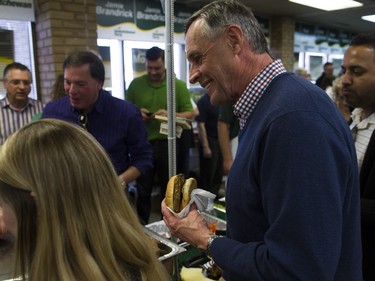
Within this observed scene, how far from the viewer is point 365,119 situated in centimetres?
157

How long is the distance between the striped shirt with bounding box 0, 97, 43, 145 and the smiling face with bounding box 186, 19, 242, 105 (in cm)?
241

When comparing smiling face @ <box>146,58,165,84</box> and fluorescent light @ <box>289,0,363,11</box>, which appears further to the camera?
fluorescent light @ <box>289,0,363,11</box>

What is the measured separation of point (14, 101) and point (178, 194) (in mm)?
2361

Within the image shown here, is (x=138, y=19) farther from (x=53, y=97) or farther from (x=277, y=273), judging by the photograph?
(x=277, y=273)

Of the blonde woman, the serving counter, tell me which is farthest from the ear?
the serving counter

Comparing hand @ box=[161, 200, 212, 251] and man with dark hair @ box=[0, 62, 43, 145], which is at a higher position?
man with dark hair @ box=[0, 62, 43, 145]

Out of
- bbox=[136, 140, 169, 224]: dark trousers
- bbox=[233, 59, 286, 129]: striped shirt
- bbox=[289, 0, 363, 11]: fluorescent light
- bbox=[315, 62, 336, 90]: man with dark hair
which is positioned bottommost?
bbox=[136, 140, 169, 224]: dark trousers

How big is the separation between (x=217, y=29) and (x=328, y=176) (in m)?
0.45

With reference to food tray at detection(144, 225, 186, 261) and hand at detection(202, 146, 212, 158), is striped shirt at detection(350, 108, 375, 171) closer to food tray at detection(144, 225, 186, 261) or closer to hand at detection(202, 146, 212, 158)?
food tray at detection(144, 225, 186, 261)

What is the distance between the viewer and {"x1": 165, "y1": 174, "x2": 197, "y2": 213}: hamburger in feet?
3.89

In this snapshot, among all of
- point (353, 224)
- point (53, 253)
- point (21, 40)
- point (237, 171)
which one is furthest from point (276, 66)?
point (21, 40)

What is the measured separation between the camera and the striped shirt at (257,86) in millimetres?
893

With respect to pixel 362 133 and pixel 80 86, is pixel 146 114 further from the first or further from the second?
pixel 362 133

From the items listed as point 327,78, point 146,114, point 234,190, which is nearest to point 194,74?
point 234,190
